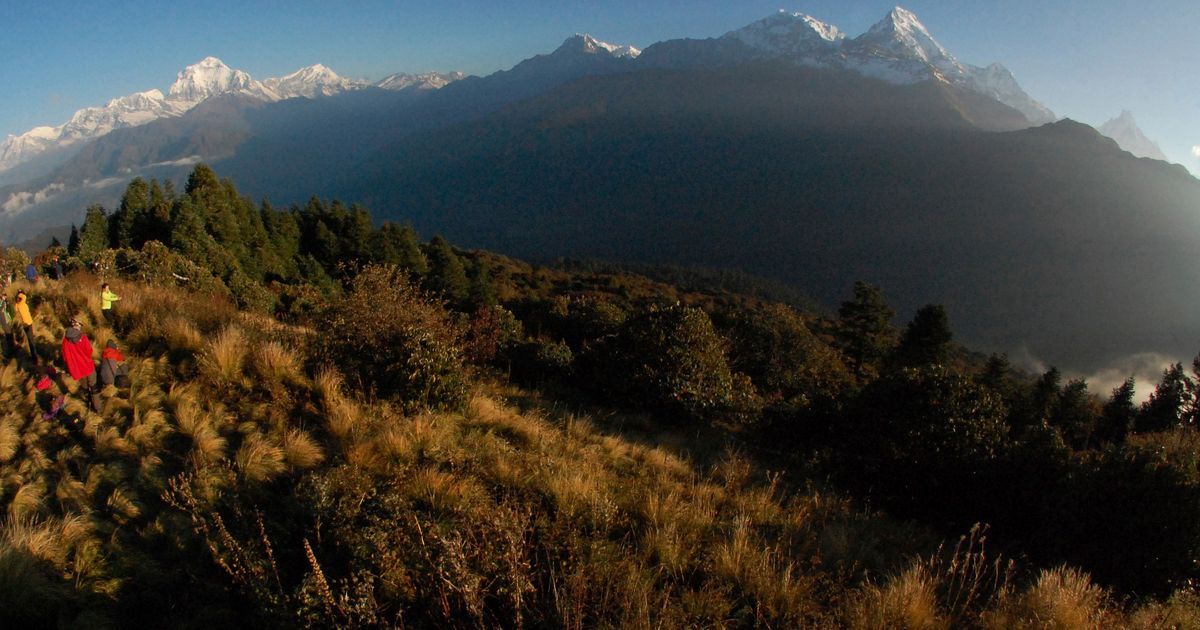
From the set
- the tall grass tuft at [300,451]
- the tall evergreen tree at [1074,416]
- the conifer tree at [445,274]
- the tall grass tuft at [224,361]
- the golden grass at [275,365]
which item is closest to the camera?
the tall grass tuft at [300,451]

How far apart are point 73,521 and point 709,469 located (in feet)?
19.8

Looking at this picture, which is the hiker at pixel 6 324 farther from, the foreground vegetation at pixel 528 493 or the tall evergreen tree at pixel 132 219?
the tall evergreen tree at pixel 132 219

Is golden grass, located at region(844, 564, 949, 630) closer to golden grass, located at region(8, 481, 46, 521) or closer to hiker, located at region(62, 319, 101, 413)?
golden grass, located at region(8, 481, 46, 521)

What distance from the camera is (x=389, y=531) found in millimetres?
3443

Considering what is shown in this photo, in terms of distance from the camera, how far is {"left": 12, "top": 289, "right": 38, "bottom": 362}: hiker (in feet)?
20.6

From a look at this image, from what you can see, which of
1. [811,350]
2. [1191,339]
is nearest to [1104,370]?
[1191,339]

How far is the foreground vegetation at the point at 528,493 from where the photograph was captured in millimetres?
3201

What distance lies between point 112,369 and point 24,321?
99.8 inches

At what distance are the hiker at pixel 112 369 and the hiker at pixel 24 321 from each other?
168 cm

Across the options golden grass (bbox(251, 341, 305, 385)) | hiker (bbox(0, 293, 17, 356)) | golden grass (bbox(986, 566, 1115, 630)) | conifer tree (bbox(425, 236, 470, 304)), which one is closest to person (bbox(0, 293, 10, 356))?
hiker (bbox(0, 293, 17, 356))

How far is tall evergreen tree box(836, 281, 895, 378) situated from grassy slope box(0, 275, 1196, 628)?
37.5 m

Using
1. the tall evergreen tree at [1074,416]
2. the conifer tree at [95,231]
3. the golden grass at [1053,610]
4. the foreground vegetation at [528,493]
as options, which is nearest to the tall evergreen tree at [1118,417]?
the tall evergreen tree at [1074,416]

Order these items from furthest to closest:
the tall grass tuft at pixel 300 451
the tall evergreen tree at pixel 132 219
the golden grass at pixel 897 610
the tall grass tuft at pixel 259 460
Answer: the tall evergreen tree at pixel 132 219 < the tall grass tuft at pixel 300 451 < the tall grass tuft at pixel 259 460 < the golden grass at pixel 897 610

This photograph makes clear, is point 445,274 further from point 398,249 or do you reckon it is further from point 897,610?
point 897,610
